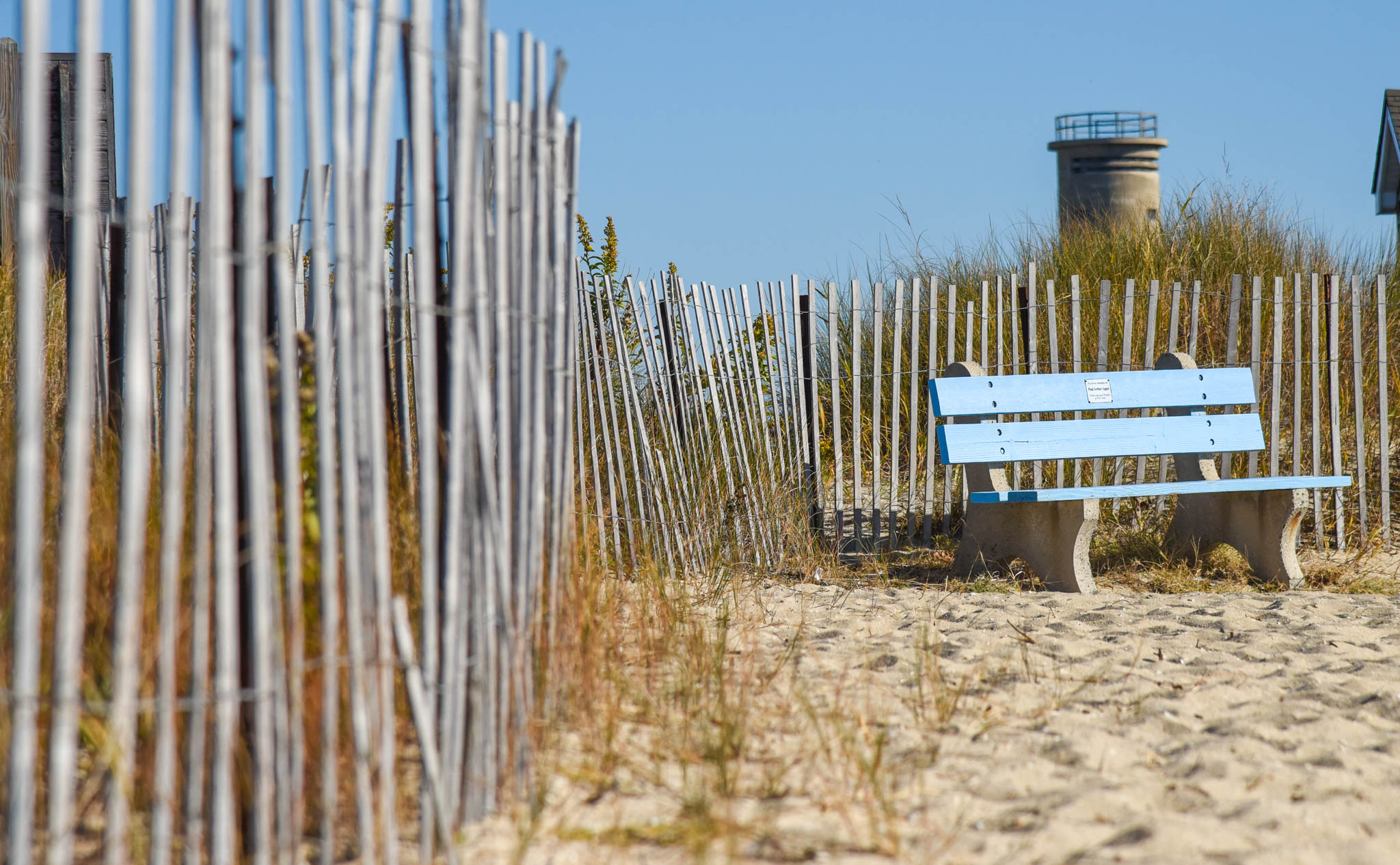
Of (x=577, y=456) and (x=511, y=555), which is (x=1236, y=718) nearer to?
(x=511, y=555)

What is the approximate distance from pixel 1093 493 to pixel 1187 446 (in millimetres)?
777

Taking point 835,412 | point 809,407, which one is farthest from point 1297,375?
point 809,407

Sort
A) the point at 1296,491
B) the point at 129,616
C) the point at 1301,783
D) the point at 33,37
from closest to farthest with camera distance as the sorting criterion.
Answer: the point at 33,37, the point at 129,616, the point at 1301,783, the point at 1296,491

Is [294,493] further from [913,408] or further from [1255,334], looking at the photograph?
[1255,334]

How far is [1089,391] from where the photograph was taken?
4988mm

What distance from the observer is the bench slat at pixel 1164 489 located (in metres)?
4.40

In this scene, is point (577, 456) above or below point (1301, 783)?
above

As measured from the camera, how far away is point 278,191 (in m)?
1.64

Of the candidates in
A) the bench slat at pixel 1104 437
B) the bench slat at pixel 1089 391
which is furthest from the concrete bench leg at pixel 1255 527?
the bench slat at pixel 1089 391

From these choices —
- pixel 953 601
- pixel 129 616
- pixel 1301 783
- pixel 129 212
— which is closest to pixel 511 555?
pixel 129 616

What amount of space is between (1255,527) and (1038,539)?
3.16ft

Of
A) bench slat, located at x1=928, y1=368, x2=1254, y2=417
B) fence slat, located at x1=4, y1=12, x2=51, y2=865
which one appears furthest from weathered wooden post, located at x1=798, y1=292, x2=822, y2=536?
fence slat, located at x1=4, y1=12, x2=51, y2=865

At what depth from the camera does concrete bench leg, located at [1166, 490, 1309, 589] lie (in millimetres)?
4754

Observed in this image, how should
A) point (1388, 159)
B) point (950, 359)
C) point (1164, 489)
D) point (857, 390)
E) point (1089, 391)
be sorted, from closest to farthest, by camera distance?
point (1164, 489) < point (1089, 391) < point (857, 390) < point (950, 359) < point (1388, 159)
